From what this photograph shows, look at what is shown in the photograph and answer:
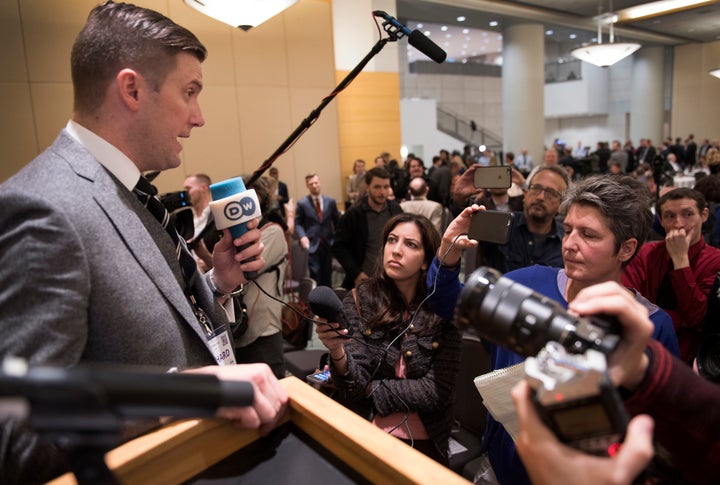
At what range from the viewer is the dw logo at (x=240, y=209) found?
120 cm

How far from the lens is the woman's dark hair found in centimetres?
179

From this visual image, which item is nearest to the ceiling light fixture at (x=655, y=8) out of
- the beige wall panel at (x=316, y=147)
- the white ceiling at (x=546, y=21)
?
the white ceiling at (x=546, y=21)

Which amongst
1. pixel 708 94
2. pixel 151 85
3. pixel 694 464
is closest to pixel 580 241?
pixel 694 464

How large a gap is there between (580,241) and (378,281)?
2.61 feet

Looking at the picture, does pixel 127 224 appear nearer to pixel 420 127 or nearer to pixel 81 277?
pixel 81 277

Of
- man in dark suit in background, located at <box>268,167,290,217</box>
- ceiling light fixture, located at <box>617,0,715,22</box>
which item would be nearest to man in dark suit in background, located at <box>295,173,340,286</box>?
man in dark suit in background, located at <box>268,167,290,217</box>

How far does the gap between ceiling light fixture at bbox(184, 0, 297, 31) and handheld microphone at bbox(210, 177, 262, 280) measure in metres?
2.48

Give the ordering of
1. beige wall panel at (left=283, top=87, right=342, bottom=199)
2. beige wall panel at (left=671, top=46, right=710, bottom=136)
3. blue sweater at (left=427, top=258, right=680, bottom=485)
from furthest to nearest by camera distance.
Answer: beige wall panel at (left=671, top=46, right=710, bottom=136) → beige wall panel at (left=283, top=87, right=342, bottom=199) → blue sweater at (left=427, top=258, right=680, bottom=485)

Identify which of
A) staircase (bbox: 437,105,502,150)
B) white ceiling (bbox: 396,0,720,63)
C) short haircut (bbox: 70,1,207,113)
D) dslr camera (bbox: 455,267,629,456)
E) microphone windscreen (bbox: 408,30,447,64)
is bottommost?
dslr camera (bbox: 455,267,629,456)

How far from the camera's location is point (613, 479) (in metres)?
0.44

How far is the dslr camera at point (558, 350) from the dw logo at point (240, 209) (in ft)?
2.46

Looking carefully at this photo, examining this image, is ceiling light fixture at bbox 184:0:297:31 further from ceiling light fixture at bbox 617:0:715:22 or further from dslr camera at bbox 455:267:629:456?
ceiling light fixture at bbox 617:0:715:22

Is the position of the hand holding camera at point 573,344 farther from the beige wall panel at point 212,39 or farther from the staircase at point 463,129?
the staircase at point 463,129

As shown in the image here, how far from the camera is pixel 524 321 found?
1.81ft
